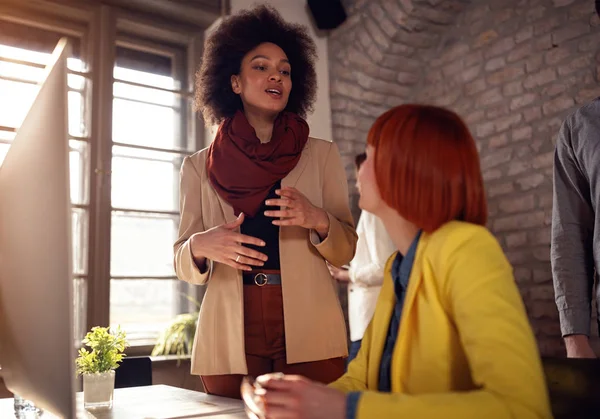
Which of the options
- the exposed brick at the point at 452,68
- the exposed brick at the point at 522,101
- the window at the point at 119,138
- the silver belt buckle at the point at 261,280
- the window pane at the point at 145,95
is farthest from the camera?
the exposed brick at the point at 452,68

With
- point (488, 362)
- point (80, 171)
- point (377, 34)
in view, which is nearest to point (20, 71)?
point (80, 171)

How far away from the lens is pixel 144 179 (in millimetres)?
3922

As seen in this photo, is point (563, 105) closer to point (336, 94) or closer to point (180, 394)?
point (336, 94)

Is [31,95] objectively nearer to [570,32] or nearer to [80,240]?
[80,240]

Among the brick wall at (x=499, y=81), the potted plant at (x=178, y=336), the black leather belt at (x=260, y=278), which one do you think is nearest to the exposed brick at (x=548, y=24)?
the brick wall at (x=499, y=81)

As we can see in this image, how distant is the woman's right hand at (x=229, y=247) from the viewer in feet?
4.78

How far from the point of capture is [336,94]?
4426 millimetres

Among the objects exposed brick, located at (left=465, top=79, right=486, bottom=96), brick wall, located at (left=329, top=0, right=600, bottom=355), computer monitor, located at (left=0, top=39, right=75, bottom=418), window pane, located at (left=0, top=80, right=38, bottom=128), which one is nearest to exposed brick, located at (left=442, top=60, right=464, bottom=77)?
brick wall, located at (left=329, top=0, right=600, bottom=355)

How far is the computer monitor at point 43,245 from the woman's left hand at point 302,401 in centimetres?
24

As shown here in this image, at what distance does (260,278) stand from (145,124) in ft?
8.72

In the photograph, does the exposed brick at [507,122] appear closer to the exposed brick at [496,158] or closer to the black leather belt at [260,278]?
the exposed brick at [496,158]

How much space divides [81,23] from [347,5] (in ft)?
6.13

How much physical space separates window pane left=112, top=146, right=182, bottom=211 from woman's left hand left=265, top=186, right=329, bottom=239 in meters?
2.50

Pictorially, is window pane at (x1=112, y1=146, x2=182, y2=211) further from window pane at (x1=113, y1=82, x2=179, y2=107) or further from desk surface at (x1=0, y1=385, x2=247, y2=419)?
desk surface at (x1=0, y1=385, x2=247, y2=419)
